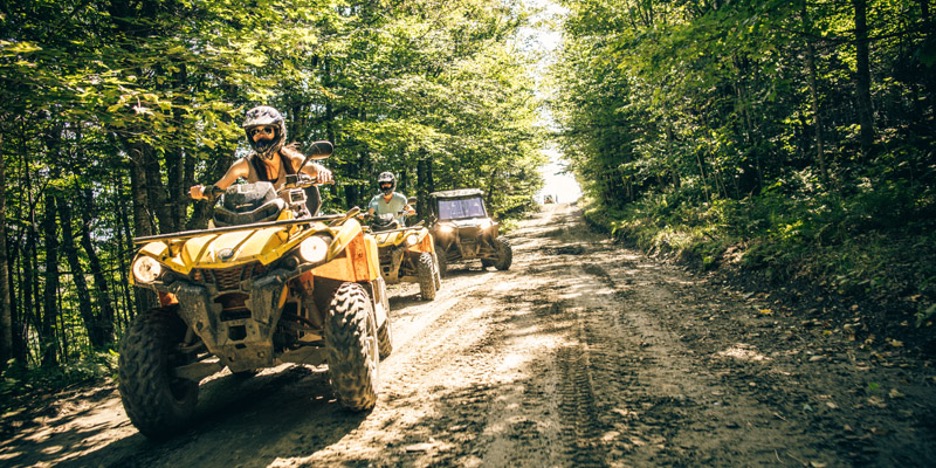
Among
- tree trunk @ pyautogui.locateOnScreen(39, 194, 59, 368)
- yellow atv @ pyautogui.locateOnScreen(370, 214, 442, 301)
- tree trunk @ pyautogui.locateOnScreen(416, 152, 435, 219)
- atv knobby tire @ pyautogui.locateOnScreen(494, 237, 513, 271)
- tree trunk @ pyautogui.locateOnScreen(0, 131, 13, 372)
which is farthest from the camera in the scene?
tree trunk @ pyautogui.locateOnScreen(416, 152, 435, 219)

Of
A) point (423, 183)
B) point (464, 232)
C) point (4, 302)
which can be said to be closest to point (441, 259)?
point (464, 232)

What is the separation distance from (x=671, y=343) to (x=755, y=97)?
601cm

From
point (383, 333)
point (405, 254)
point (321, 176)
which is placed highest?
point (321, 176)

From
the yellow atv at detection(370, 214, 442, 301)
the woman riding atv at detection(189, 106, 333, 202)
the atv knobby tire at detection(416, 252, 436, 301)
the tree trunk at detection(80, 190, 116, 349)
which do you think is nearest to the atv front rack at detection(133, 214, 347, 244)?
the woman riding atv at detection(189, 106, 333, 202)

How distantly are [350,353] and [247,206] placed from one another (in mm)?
1344

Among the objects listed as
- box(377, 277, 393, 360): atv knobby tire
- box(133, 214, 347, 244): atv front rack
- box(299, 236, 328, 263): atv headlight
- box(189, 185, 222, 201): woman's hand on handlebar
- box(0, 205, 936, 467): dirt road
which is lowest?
box(0, 205, 936, 467): dirt road

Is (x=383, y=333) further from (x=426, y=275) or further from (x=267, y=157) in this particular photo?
(x=426, y=275)

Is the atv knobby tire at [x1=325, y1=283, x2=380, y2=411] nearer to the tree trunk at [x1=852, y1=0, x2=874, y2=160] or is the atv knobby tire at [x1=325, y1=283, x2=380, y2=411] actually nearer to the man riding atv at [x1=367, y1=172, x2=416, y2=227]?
the man riding atv at [x1=367, y1=172, x2=416, y2=227]

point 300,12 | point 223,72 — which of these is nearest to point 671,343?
point 223,72

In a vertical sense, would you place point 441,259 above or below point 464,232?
below

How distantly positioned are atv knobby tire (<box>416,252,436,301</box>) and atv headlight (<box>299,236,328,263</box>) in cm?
458

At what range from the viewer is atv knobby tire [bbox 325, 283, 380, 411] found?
2.91 metres

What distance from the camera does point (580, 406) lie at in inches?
117

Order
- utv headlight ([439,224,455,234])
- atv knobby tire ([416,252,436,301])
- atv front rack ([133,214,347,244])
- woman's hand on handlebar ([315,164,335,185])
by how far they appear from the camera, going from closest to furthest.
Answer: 1. atv front rack ([133,214,347,244])
2. woman's hand on handlebar ([315,164,335,185])
3. atv knobby tire ([416,252,436,301])
4. utv headlight ([439,224,455,234])
